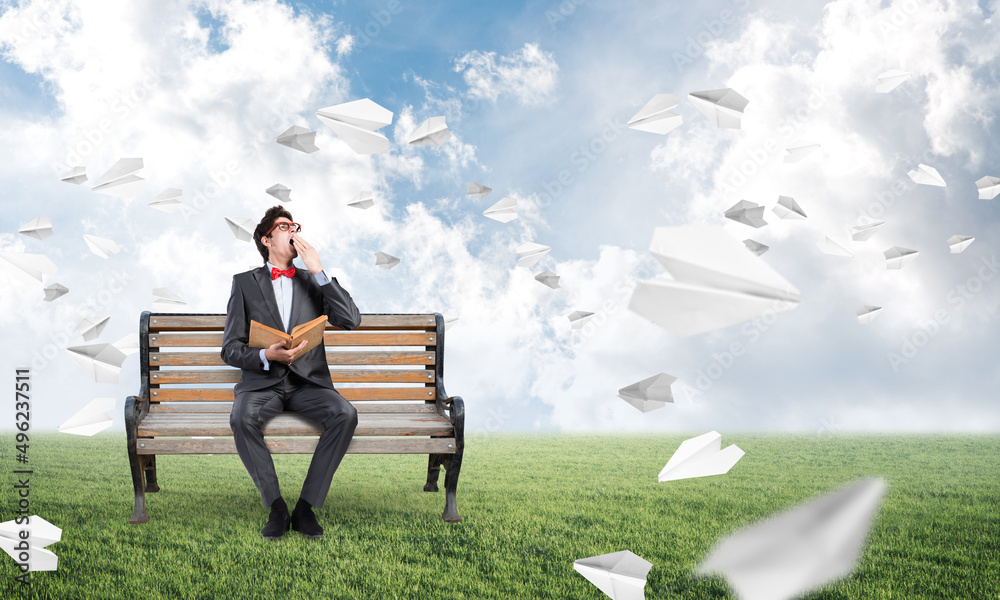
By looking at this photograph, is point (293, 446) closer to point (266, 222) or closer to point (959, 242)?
point (266, 222)

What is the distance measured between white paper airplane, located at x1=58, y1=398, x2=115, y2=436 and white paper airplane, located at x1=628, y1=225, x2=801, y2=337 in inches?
168

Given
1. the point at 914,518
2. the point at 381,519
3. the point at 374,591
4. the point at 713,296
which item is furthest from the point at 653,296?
the point at 914,518

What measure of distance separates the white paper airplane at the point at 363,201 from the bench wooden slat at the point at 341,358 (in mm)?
1233

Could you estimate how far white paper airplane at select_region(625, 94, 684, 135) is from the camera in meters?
4.81

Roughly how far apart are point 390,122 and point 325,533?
2775 mm

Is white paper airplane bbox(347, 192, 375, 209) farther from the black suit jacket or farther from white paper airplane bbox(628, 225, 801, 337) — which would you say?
white paper airplane bbox(628, 225, 801, 337)

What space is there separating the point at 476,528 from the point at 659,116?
3.12 meters

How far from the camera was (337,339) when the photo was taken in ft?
16.8

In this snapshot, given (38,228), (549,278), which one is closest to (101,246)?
(38,228)

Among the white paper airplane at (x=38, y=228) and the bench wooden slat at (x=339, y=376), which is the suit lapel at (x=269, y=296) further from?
the white paper airplane at (x=38, y=228)

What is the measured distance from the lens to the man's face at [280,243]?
15.5ft

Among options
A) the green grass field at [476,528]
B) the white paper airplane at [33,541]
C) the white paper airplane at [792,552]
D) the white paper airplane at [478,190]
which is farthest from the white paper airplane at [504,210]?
the white paper airplane at [33,541]

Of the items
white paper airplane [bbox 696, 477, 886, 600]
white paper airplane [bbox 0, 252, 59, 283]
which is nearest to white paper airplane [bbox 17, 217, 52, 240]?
white paper airplane [bbox 0, 252, 59, 283]

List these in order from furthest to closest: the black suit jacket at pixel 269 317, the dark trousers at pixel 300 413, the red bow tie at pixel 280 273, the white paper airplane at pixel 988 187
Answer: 1. the white paper airplane at pixel 988 187
2. the red bow tie at pixel 280 273
3. the black suit jacket at pixel 269 317
4. the dark trousers at pixel 300 413
